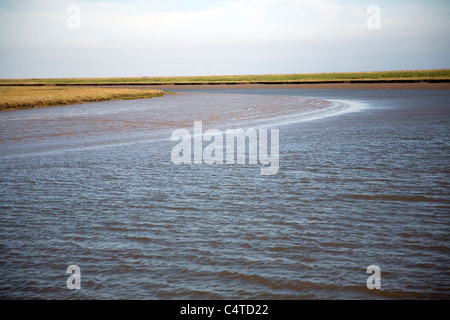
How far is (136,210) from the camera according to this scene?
8.03 m

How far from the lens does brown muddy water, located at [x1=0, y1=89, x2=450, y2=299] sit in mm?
5109

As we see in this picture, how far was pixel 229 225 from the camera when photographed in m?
7.04

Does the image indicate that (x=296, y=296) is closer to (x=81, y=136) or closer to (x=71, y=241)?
(x=71, y=241)

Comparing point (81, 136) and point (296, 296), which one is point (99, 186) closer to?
point (296, 296)

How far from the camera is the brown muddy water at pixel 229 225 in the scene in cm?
511

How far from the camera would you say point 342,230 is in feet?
21.8

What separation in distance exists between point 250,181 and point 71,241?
450 centimetres

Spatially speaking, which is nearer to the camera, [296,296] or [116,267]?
[296,296]

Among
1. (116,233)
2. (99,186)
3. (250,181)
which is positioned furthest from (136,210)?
(250,181)
